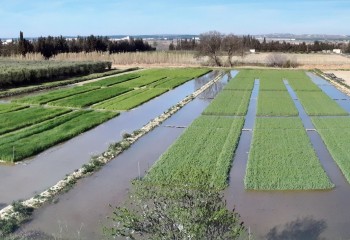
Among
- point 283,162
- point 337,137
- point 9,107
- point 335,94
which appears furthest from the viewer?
point 335,94

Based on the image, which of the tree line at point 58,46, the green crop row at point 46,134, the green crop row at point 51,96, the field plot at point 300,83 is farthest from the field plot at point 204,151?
the tree line at point 58,46

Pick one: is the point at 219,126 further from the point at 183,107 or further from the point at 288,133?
the point at 183,107

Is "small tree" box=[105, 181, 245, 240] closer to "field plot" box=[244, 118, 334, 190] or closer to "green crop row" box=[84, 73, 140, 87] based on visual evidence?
"field plot" box=[244, 118, 334, 190]

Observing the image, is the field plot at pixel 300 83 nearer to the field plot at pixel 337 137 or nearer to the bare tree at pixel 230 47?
the field plot at pixel 337 137

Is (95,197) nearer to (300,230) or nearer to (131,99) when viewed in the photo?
(300,230)

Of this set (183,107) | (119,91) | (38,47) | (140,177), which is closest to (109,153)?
(140,177)

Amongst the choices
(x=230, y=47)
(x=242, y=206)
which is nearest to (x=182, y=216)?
(x=242, y=206)

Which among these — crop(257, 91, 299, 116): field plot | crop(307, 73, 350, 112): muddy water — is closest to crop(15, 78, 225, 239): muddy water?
crop(257, 91, 299, 116): field plot
